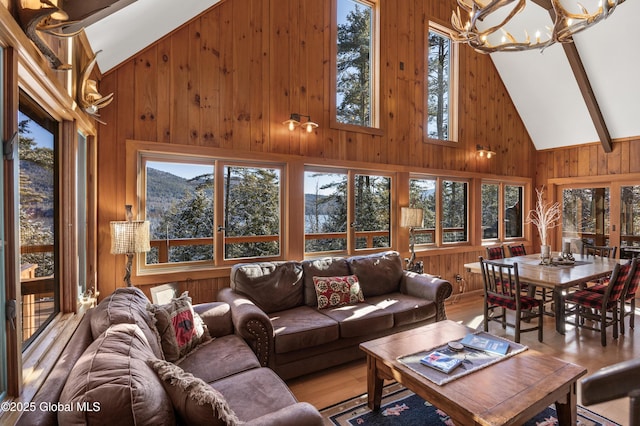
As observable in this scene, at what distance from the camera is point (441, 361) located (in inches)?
83.4

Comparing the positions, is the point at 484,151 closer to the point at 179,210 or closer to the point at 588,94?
the point at 588,94

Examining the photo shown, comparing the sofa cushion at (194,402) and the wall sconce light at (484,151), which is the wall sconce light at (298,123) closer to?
the sofa cushion at (194,402)

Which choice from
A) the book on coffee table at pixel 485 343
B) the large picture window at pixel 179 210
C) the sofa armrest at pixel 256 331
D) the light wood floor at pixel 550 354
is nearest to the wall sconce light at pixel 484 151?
the light wood floor at pixel 550 354

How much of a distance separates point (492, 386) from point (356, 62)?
4.19m

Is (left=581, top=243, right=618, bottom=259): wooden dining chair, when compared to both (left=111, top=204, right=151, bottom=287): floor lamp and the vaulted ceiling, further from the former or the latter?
(left=111, top=204, right=151, bottom=287): floor lamp

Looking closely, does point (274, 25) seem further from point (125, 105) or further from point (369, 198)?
point (369, 198)

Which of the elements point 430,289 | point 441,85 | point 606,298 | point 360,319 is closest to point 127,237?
point 360,319

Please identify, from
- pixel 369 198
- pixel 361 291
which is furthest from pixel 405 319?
pixel 369 198

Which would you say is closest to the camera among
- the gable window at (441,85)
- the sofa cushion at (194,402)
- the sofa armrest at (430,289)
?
the sofa cushion at (194,402)

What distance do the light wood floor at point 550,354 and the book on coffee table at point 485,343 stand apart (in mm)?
765

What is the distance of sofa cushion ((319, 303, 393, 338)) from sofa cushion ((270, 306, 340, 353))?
0.30 feet

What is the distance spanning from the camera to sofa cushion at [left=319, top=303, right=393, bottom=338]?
3021mm

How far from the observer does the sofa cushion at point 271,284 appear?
323 cm

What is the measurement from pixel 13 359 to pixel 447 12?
21.6 feet
